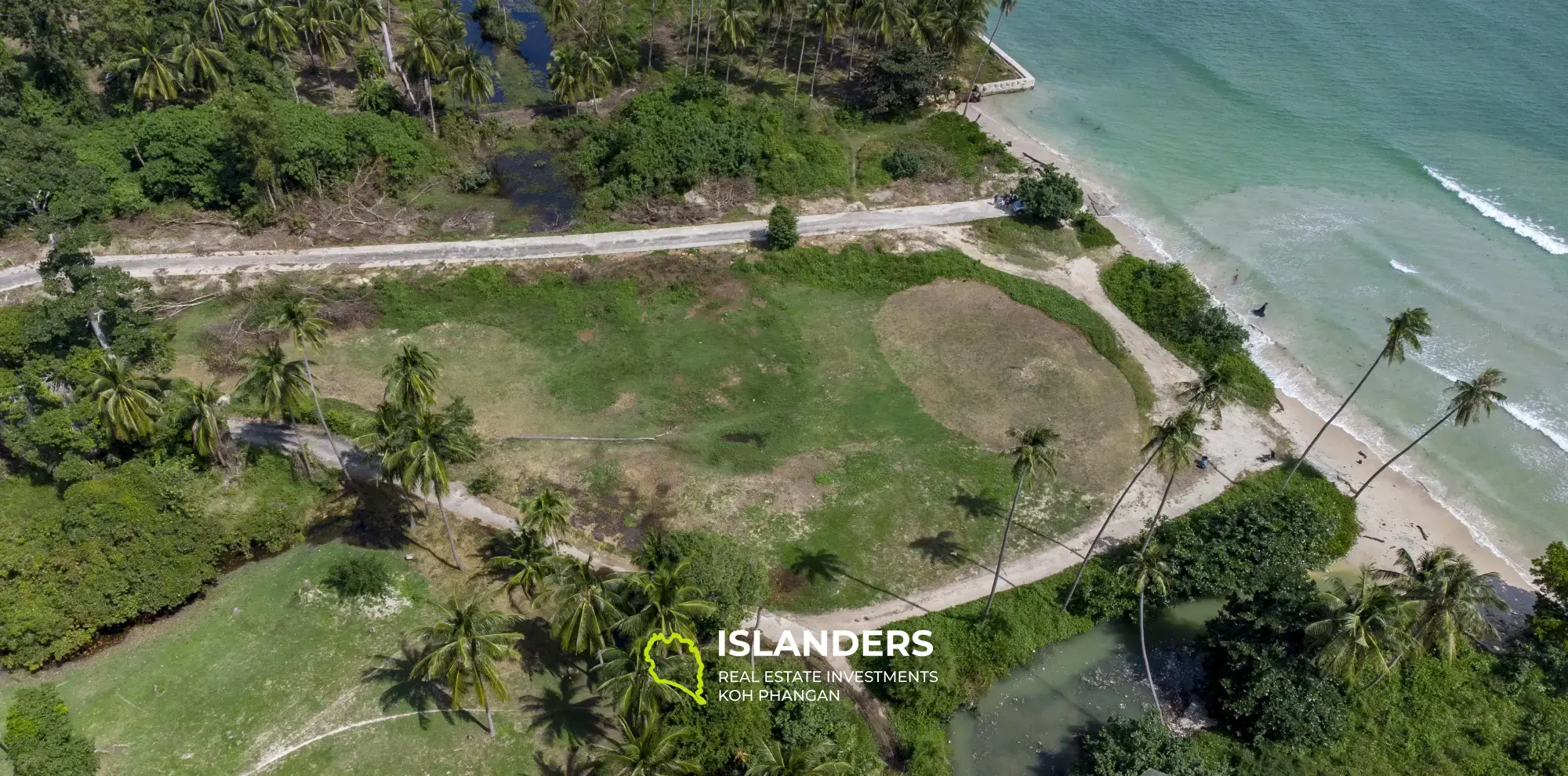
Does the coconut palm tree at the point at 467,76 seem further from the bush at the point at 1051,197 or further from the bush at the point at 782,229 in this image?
the bush at the point at 1051,197

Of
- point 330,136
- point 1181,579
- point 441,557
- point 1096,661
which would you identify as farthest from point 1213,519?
point 330,136

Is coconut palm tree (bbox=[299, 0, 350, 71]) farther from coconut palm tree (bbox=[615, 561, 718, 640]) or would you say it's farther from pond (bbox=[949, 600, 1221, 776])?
pond (bbox=[949, 600, 1221, 776])

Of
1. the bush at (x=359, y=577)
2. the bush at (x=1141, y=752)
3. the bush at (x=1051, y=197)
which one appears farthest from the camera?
the bush at (x=1051, y=197)

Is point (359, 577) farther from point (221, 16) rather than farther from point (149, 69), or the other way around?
point (221, 16)

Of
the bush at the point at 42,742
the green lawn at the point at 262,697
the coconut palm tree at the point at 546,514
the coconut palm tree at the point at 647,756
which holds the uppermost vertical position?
the coconut palm tree at the point at 546,514

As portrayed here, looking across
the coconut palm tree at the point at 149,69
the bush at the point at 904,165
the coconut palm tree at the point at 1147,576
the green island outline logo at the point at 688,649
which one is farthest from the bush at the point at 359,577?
the bush at the point at 904,165

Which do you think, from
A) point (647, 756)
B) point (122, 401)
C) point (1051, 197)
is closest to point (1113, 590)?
point (647, 756)

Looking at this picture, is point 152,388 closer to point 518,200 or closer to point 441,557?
point 441,557

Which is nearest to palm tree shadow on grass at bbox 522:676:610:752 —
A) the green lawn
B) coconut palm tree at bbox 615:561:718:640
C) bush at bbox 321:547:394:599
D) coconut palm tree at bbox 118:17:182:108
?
the green lawn
